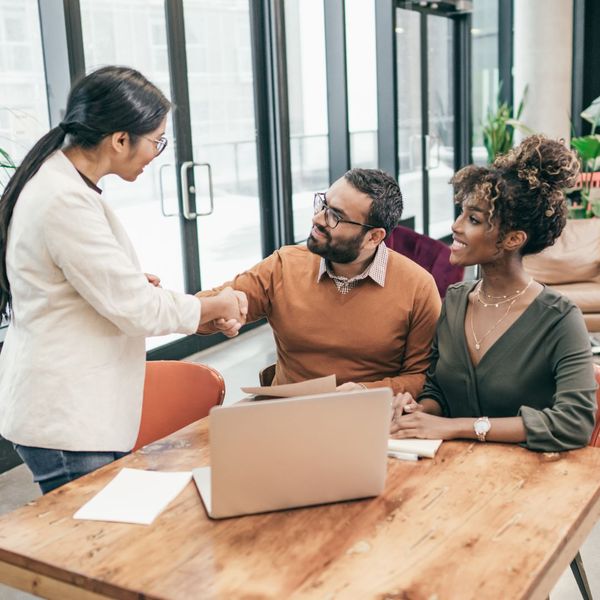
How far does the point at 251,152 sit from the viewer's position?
5.74 m

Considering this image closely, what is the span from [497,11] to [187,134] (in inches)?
239

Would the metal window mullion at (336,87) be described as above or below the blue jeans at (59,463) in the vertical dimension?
above

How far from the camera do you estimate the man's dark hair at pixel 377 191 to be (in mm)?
2227

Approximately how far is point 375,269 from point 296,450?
37.5 inches

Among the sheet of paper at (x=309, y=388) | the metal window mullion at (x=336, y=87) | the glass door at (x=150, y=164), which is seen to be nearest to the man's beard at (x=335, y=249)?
the sheet of paper at (x=309, y=388)

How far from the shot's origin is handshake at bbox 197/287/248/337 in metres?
1.85

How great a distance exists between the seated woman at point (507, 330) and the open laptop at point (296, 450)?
0.35 m

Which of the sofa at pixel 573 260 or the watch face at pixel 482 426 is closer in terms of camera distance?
the watch face at pixel 482 426

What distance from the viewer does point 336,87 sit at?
6.54 meters

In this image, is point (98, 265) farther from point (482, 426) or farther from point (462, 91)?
point (462, 91)

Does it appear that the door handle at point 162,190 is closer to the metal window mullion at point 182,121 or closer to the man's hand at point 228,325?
the metal window mullion at point 182,121

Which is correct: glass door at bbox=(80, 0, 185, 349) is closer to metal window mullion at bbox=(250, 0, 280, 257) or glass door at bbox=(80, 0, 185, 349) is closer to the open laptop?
metal window mullion at bbox=(250, 0, 280, 257)


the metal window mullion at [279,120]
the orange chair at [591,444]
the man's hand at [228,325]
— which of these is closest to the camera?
the orange chair at [591,444]

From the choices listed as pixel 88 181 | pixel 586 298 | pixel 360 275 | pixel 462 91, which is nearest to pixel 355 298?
pixel 360 275
